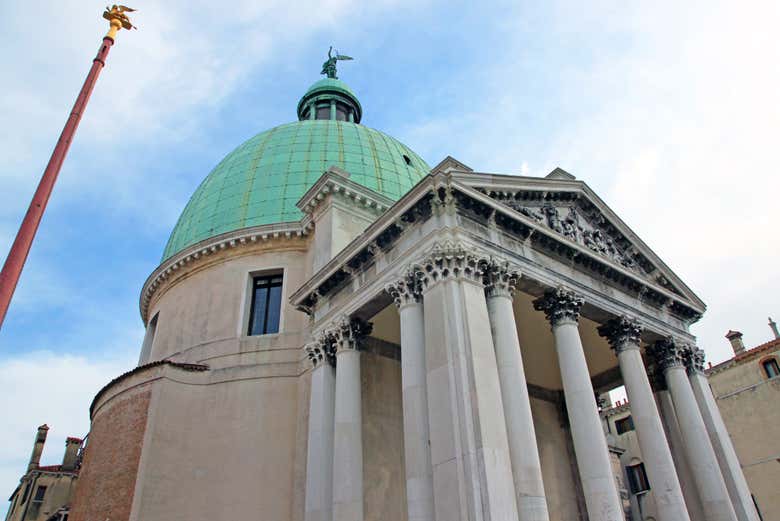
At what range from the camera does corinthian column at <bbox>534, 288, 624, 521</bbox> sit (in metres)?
10.6

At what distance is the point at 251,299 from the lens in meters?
17.8

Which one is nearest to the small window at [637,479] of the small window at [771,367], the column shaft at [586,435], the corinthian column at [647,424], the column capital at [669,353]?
the small window at [771,367]

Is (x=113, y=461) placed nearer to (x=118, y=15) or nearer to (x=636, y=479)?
(x=118, y=15)

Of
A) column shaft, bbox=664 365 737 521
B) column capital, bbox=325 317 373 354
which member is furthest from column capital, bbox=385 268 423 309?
column shaft, bbox=664 365 737 521

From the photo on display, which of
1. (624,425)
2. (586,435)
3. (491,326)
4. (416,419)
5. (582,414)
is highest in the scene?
(624,425)

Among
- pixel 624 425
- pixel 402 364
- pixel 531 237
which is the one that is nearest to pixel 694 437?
pixel 531 237

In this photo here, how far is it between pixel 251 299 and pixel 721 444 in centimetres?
1369

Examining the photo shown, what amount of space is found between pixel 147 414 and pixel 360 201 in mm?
8179

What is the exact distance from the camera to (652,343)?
1617 cm

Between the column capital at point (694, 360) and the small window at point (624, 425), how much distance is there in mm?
19913

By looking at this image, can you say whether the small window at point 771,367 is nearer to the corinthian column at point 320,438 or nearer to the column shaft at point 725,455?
the column shaft at point 725,455

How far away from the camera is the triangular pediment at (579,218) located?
12984 mm

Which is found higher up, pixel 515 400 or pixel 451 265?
pixel 451 265

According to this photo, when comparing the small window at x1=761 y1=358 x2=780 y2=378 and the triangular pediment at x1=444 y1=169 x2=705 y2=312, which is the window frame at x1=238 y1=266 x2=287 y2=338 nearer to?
the triangular pediment at x1=444 y1=169 x2=705 y2=312
